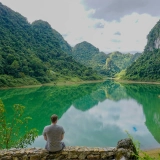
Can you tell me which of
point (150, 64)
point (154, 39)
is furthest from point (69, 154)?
point (154, 39)

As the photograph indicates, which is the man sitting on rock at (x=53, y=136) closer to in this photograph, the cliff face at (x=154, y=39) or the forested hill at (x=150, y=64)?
the forested hill at (x=150, y=64)

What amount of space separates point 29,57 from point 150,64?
6625 centimetres

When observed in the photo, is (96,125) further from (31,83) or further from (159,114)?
(31,83)

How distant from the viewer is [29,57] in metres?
96.0

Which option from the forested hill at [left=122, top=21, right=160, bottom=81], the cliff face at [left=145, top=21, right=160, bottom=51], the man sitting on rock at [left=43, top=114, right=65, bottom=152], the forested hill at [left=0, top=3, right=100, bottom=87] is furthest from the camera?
the cliff face at [left=145, top=21, right=160, bottom=51]

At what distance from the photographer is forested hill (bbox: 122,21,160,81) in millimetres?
108625

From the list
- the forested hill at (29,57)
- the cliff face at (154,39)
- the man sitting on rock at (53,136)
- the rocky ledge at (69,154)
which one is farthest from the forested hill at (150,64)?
the man sitting on rock at (53,136)

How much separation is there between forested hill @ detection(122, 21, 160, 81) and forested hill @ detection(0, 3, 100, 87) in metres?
22.1

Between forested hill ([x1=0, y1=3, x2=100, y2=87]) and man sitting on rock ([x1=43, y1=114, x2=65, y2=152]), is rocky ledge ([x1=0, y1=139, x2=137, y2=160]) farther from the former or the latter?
forested hill ([x1=0, y1=3, x2=100, y2=87])

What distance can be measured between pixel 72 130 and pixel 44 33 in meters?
147

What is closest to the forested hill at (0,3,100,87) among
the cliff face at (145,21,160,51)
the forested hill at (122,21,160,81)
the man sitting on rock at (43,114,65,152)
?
the forested hill at (122,21,160,81)

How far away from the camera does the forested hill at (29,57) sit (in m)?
72.3

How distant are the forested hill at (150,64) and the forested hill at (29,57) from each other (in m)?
22.1

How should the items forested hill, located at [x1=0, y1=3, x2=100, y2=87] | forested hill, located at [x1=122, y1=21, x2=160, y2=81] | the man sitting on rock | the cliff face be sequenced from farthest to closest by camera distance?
1. the cliff face
2. forested hill, located at [x1=122, y1=21, x2=160, y2=81]
3. forested hill, located at [x1=0, y1=3, x2=100, y2=87]
4. the man sitting on rock
